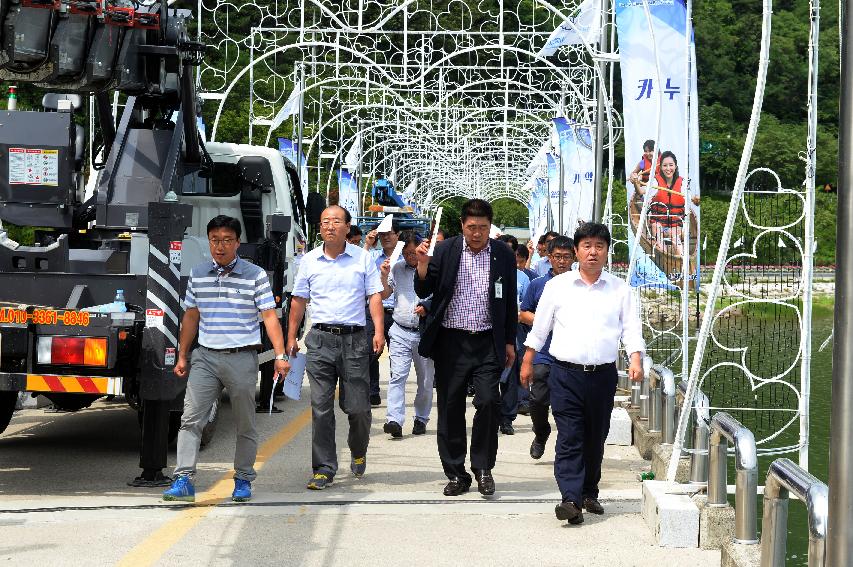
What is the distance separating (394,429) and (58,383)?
13.8ft

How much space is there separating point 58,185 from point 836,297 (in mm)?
9130

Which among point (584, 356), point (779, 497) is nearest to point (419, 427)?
point (584, 356)

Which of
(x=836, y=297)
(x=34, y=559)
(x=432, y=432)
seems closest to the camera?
(x=836, y=297)

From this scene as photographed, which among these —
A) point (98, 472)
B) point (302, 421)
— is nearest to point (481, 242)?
point (98, 472)

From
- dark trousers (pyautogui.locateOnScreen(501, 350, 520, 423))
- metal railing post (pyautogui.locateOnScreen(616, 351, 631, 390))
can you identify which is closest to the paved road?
dark trousers (pyautogui.locateOnScreen(501, 350, 520, 423))

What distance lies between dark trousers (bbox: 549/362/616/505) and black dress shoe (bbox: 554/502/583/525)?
0.06 m

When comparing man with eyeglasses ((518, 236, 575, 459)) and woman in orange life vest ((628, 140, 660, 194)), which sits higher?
woman in orange life vest ((628, 140, 660, 194))

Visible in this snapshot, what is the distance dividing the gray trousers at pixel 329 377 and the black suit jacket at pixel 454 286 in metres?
0.59

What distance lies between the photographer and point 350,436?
1098 cm

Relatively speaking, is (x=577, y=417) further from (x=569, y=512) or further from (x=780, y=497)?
(x=780, y=497)

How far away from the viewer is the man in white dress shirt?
905 centimetres

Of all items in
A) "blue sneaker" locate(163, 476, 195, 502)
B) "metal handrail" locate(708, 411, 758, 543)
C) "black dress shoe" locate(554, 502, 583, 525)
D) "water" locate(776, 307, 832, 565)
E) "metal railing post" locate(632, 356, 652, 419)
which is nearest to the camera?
"metal handrail" locate(708, 411, 758, 543)

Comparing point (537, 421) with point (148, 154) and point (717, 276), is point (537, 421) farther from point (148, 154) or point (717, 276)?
point (148, 154)

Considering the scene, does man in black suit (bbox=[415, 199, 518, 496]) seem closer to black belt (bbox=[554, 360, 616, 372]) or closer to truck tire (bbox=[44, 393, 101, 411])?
black belt (bbox=[554, 360, 616, 372])
